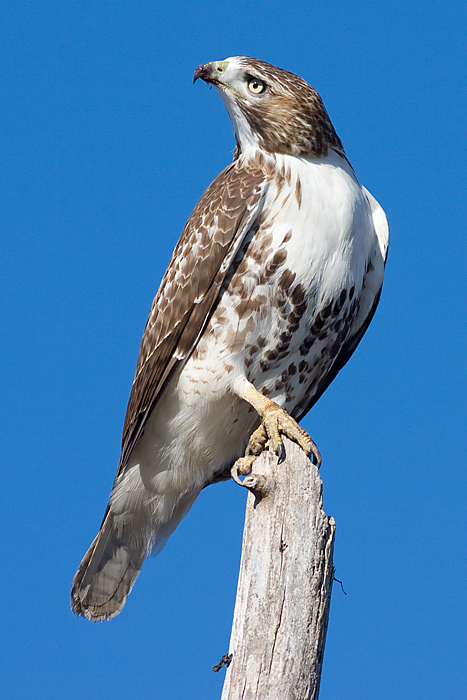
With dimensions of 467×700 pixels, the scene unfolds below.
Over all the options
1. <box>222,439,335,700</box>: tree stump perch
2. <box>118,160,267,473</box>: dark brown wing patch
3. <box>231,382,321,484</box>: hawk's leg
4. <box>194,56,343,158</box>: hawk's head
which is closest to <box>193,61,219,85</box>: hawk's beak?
<box>194,56,343,158</box>: hawk's head

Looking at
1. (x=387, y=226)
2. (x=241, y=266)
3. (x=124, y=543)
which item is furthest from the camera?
(x=124, y=543)

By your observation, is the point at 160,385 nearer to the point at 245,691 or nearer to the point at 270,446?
the point at 270,446

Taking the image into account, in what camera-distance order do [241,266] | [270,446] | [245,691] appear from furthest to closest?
[241,266], [270,446], [245,691]

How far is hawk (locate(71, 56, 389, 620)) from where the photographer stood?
4.61 meters

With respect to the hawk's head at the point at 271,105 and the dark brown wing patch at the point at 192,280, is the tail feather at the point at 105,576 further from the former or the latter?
the hawk's head at the point at 271,105

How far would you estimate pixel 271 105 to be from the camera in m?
4.79

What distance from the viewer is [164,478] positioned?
5.43m

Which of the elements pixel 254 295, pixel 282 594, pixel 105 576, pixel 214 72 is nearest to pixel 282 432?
pixel 254 295

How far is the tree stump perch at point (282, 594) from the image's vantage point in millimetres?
3635

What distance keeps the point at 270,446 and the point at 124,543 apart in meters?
1.65

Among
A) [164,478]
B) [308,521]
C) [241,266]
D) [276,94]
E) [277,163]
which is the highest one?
[276,94]

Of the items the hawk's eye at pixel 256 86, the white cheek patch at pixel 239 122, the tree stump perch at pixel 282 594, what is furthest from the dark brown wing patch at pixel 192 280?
the tree stump perch at pixel 282 594

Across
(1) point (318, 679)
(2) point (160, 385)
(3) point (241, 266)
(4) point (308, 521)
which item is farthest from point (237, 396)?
(1) point (318, 679)

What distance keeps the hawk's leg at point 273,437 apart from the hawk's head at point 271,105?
146 centimetres
